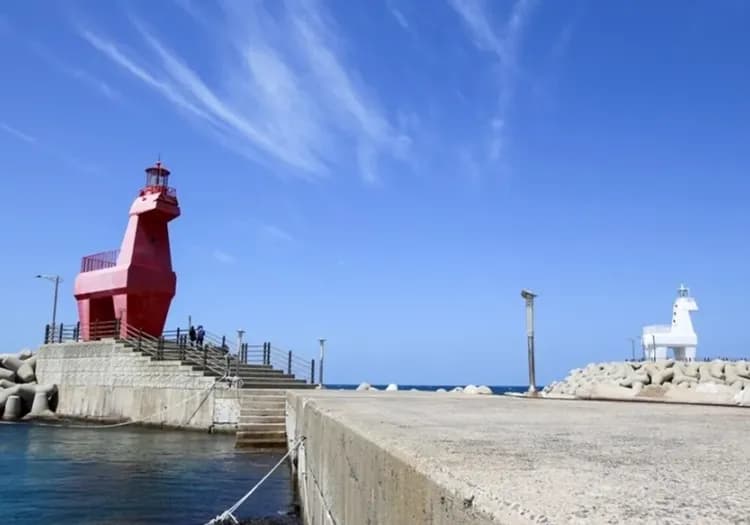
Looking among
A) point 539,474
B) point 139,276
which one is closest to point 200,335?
point 139,276

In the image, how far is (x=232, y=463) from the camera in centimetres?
1377

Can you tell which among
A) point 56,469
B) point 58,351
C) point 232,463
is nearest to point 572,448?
point 232,463

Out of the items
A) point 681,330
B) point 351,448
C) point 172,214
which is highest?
point 172,214

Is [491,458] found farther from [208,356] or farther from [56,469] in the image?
[208,356]

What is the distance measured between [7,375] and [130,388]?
34.5 ft

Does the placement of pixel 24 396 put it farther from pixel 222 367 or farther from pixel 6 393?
pixel 222 367

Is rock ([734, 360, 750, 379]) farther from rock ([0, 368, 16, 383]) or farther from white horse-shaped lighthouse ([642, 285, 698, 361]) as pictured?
rock ([0, 368, 16, 383])

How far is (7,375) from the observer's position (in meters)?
29.3

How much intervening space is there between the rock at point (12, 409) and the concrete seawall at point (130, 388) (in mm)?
1490

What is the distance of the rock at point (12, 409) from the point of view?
83.3 ft

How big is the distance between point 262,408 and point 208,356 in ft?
21.0

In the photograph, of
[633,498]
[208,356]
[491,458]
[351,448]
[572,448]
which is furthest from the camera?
[208,356]

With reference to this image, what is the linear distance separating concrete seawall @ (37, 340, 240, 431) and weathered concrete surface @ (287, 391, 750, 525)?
1654 centimetres

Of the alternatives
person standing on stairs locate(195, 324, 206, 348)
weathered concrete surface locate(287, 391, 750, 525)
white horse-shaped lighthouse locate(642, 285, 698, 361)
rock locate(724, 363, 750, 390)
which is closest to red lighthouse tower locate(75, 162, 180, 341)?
person standing on stairs locate(195, 324, 206, 348)
